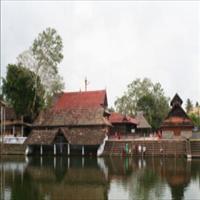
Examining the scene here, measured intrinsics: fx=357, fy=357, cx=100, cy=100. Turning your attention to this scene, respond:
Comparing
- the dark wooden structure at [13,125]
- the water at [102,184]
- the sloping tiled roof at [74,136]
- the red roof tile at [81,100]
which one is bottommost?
the water at [102,184]

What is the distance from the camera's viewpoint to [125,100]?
68.8 metres

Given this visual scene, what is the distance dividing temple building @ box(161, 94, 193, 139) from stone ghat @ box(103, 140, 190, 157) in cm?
540

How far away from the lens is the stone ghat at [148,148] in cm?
3709

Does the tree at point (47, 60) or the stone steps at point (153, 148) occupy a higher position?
the tree at point (47, 60)

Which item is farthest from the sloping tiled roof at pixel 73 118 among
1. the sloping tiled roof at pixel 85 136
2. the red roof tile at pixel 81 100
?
the red roof tile at pixel 81 100

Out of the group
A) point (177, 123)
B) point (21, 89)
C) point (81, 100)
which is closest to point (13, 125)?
point (21, 89)

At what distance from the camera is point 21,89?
46.6m

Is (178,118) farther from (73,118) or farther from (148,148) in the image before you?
(73,118)

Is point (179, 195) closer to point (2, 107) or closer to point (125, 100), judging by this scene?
point (2, 107)

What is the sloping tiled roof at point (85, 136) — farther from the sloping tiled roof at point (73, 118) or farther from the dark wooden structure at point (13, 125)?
the dark wooden structure at point (13, 125)

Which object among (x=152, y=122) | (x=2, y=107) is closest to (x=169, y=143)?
(x=2, y=107)

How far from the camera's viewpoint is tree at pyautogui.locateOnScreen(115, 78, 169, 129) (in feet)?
223

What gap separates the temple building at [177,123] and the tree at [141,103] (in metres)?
23.7

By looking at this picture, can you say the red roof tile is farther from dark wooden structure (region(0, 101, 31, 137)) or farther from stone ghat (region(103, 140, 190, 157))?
stone ghat (region(103, 140, 190, 157))
